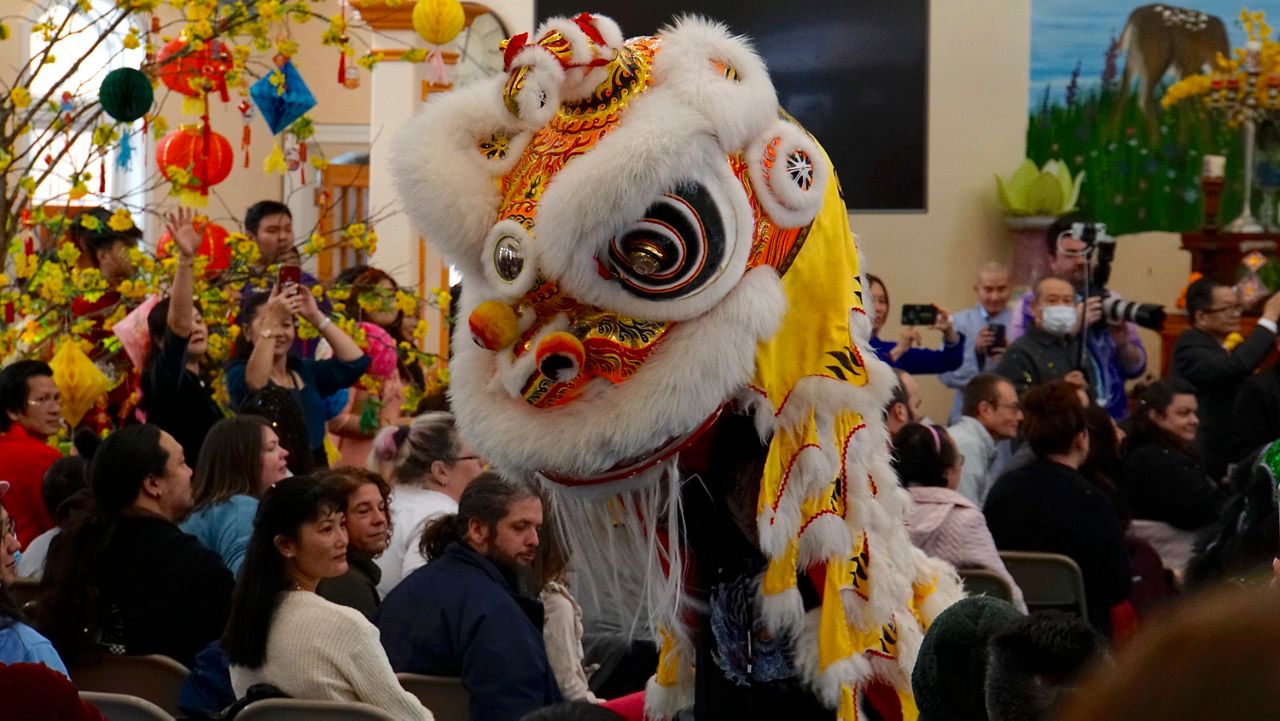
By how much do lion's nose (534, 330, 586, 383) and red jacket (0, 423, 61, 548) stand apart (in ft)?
9.65

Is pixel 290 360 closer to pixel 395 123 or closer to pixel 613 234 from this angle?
pixel 613 234

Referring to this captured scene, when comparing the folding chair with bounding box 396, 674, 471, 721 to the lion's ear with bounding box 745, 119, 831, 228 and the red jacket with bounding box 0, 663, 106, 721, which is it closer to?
the lion's ear with bounding box 745, 119, 831, 228

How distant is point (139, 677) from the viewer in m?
3.50

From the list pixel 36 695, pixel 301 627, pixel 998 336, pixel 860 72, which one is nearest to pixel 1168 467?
pixel 998 336

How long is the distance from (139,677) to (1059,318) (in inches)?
167

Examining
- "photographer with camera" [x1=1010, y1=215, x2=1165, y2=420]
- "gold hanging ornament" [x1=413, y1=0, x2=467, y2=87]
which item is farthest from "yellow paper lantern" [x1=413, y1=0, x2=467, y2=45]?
"photographer with camera" [x1=1010, y1=215, x2=1165, y2=420]

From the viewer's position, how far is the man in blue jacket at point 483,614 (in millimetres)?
3525

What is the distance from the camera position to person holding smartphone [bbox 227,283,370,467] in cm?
504

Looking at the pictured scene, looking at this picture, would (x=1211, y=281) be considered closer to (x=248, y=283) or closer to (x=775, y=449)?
(x=248, y=283)

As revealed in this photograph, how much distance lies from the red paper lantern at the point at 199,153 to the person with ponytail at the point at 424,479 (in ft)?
4.80

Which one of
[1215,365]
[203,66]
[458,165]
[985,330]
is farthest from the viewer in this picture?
[985,330]

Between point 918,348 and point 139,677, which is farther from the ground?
point 139,677

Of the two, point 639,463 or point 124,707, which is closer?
point 639,463

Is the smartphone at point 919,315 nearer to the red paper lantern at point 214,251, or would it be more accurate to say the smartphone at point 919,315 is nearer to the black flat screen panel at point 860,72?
the red paper lantern at point 214,251
